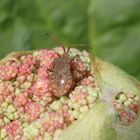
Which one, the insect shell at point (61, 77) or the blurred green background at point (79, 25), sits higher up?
the blurred green background at point (79, 25)

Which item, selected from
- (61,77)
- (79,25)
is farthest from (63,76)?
(79,25)

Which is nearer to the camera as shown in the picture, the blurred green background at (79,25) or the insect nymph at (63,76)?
the insect nymph at (63,76)

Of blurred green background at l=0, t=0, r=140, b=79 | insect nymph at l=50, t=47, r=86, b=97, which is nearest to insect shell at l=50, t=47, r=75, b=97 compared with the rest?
insect nymph at l=50, t=47, r=86, b=97

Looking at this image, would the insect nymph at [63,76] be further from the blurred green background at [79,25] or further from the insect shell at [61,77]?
the blurred green background at [79,25]

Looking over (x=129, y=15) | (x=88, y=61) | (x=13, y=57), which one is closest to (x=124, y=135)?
(x=88, y=61)

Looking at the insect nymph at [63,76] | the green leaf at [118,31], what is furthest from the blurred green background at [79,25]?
the insect nymph at [63,76]

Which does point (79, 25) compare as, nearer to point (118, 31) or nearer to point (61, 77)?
point (118, 31)

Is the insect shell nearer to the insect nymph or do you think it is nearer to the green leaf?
the insect nymph
